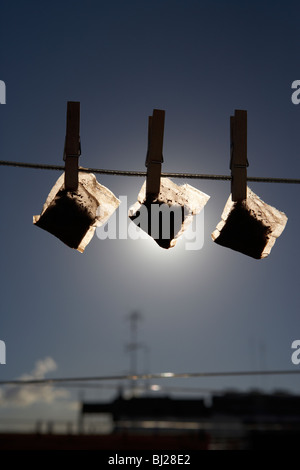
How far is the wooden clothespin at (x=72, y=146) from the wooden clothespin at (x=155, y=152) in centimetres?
35

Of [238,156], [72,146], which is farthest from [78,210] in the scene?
[238,156]

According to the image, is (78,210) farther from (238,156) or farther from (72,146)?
(238,156)

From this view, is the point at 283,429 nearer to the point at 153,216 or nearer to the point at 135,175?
the point at 153,216

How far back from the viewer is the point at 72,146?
2.19 metres

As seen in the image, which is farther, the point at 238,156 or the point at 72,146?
the point at 238,156

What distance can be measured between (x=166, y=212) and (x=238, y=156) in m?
0.46

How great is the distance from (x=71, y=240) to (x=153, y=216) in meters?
0.44

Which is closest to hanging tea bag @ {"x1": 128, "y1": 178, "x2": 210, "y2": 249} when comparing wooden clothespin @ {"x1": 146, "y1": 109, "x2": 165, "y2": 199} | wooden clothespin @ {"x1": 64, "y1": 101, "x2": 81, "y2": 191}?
wooden clothespin @ {"x1": 146, "y1": 109, "x2": 165, "y2": 199}

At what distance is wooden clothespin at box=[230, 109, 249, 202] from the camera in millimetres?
2266

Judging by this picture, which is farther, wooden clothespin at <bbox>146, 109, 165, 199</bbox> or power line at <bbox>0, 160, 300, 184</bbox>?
wooden clothespin at <bbox>146, 109, 165, 199</bbox>

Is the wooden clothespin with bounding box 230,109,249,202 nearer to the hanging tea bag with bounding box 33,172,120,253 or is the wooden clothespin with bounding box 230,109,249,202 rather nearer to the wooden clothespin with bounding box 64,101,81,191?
the hanging tea bag with bounding box 33,172,120,253

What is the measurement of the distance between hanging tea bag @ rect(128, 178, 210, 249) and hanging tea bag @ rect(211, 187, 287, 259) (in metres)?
0.16
